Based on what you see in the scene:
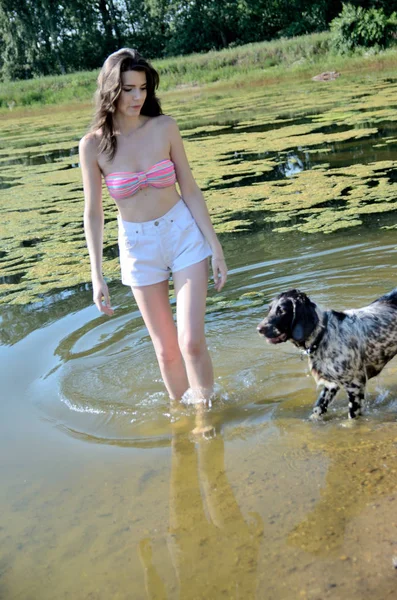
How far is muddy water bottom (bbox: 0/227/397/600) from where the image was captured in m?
2.73

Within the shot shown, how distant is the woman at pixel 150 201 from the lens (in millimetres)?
3744

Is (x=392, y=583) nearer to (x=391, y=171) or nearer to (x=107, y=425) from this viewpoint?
(x=107, y=425)

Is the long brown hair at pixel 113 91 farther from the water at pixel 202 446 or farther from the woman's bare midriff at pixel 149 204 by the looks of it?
the water at pixel 202 446

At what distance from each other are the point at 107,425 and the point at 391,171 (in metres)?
6.39

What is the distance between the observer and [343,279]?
20.7 feet

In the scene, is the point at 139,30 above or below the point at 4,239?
above

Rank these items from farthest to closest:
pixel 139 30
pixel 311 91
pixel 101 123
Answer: pixel 139 30 < pixel 311 91 < pixel 101 123

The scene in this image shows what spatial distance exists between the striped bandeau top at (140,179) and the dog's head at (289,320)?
3.03 feet

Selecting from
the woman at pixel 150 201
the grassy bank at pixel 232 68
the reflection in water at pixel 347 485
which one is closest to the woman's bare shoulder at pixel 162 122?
the woman at pixel 150 201

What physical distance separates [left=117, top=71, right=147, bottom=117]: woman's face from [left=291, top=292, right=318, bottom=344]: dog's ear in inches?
52.5

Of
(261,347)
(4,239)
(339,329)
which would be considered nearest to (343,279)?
(261,347)

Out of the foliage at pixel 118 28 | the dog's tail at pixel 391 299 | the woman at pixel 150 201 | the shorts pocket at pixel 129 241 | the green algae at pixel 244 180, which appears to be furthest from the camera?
the foliage at pixel 118 28

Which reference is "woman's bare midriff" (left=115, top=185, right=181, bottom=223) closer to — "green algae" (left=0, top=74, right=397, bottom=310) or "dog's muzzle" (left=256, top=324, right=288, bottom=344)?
"dog's muzzle" (left=256, top=324, right=288, bottom=344)

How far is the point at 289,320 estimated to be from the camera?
382 centimetres
